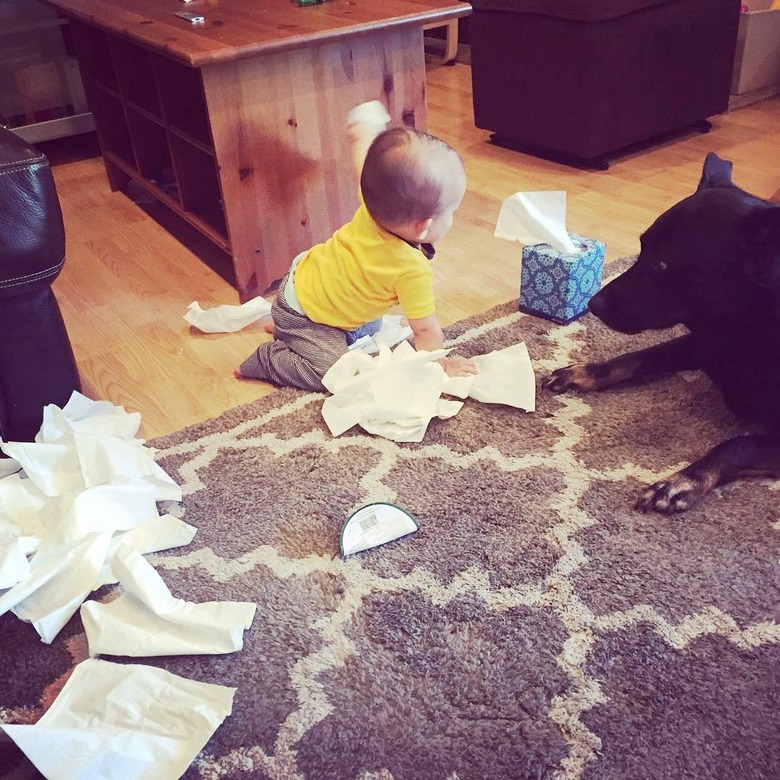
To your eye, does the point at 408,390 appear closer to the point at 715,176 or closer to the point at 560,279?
the point at 560,279

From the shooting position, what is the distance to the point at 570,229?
230cm

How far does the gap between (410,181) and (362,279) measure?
0.23 m

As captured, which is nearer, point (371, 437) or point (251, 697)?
point (251, 697)

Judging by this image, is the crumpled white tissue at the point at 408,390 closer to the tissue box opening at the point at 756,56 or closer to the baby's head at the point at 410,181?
the baby's head at the point at 410,181

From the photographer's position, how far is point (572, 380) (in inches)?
63.0

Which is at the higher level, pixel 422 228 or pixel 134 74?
pixel 134 74

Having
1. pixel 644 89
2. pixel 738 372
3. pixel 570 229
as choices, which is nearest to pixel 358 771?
pixel 738 372

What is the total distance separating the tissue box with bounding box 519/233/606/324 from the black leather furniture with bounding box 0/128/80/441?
0.99m

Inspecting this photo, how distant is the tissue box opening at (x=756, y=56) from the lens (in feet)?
10.1

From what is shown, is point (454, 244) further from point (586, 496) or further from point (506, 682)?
point (506, 682)

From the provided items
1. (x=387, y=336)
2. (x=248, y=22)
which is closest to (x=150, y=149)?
(x=248, y=22)

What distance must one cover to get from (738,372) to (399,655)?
78cm

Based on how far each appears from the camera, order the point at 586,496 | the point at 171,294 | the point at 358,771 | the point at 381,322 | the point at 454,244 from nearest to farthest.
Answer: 1. the point at 358,771
2. the point at 586,496
3. the point at 381,322
4. the point at 171,294
5. the point at 454,244

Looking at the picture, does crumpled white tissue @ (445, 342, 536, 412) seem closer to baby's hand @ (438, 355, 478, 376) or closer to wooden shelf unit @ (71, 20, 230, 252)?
baby's hand @ (438, 355, 478, 376)
